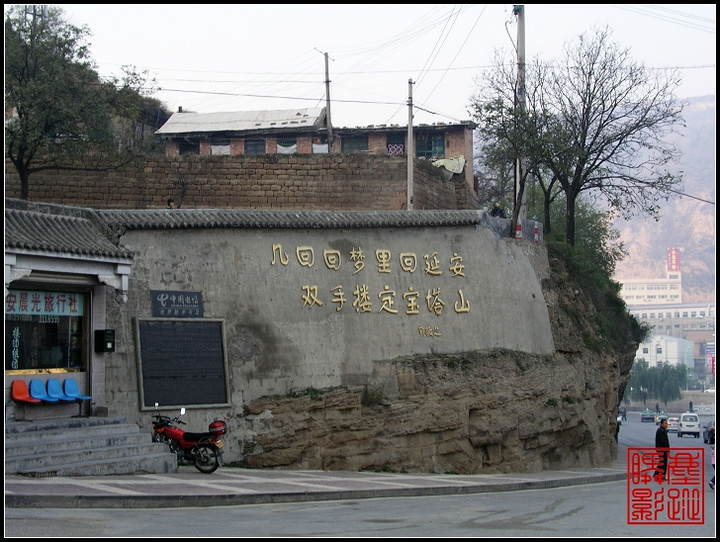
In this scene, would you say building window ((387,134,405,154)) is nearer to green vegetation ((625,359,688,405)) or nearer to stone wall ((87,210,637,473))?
stone wall ((87,210,637,473))

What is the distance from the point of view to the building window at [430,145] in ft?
121

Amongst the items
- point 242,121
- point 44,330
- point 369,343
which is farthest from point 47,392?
point 242,121

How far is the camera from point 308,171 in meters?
25.8

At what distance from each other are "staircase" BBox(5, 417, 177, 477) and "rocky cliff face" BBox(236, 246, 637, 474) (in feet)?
8.36

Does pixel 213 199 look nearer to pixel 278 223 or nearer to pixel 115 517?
pixel 278 223

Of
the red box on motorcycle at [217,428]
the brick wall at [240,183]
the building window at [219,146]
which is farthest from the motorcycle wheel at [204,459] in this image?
the building window at [219,146]

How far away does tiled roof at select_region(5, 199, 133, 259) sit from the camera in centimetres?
1312

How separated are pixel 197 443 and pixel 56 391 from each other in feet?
8.28

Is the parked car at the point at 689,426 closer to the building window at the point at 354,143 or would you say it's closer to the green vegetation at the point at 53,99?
the building window at the point at 354,143

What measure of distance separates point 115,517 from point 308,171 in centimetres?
1726

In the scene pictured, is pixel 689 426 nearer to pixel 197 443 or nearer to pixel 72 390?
pixel 197 443

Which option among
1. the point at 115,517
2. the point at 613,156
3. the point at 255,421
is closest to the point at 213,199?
the point at 255,421

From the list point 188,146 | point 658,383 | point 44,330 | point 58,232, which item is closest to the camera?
point 58,232

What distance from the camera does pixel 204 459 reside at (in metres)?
14.0
